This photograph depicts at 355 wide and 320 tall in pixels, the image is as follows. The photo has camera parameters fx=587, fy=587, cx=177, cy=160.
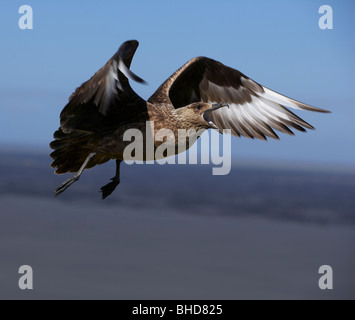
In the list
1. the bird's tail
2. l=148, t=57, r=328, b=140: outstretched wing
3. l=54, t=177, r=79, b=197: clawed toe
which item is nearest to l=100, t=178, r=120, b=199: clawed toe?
the bird's tail

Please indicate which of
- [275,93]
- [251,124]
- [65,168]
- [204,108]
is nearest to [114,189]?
[65,168]

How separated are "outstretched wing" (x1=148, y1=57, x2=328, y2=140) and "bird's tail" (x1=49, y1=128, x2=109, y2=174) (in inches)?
56.8

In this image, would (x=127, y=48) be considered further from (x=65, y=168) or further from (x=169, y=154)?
(x=65, y=168)

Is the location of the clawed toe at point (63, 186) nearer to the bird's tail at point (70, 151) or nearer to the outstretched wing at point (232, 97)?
the bird's tail at point (70, 151)

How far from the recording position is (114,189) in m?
6.16

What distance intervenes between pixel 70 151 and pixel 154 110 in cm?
104

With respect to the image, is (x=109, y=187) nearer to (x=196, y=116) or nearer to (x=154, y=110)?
(x=154, y=110)

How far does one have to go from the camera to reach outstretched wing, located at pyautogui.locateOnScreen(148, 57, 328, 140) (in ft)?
23.6

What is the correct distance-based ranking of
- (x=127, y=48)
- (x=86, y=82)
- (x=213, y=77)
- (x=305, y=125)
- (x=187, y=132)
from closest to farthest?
(x=86, y=82)
(x=127, y=48)
(x=187, y=132)
(x=305, y=125)
(x=213, y=77)

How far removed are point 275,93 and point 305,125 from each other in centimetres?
77

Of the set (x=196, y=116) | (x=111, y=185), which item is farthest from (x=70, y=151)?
(x=196, y=116)

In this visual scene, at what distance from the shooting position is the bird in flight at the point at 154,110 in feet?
17.1

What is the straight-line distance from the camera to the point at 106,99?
5031mm

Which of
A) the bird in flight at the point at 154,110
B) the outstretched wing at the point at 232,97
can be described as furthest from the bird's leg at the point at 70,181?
the outstretched wing at the point at 232,97
